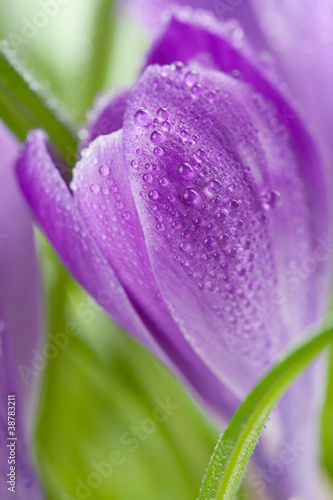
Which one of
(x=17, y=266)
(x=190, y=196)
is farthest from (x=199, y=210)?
(x=17, y=266)

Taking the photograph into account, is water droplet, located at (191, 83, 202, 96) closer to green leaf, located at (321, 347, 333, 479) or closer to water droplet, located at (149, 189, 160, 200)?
water droplet, located at (149, 189, 160, 200)

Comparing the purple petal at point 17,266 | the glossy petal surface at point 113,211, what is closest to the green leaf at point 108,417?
the purple petal at point 17,266

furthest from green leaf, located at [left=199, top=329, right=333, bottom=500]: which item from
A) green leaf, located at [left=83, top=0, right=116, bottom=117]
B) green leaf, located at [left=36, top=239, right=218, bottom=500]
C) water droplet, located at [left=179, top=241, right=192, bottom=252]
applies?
green leaf, located at [left=83, top=0, right=116, bottom=117]

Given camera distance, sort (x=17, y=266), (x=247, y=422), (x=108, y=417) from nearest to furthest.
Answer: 1. (x=247, y=422)
2. (x=17, y=266)
3. (x=108, y=417)

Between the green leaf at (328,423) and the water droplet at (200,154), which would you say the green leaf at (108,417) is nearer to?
the green leaf at (328,423)

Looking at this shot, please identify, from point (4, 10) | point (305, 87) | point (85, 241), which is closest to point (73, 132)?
point (85, 241)

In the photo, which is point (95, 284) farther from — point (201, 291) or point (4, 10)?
point (4, 10)

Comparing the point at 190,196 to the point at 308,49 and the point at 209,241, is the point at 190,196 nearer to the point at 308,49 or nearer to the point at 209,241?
the point at 209,241
